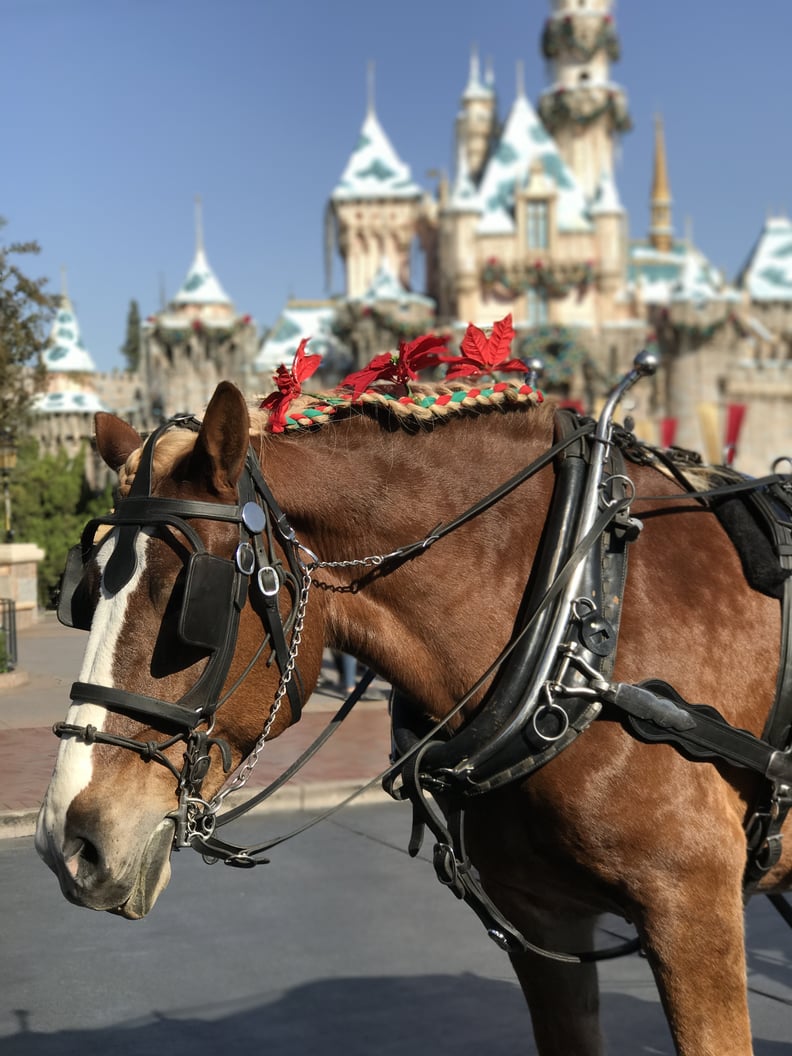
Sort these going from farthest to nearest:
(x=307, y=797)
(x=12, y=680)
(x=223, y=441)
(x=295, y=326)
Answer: (x=295, y=326), (x=12, y=680), (x=307, y=797), (x=223, y=441)

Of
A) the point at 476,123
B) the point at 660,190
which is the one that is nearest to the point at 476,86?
the point at 476,123

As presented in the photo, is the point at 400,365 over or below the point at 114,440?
over

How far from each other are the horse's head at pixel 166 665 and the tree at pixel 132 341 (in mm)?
72171

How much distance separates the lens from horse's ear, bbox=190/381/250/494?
7.14 feet

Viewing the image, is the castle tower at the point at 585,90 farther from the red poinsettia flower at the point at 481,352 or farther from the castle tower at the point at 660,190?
the red poinsettia flower at the point at 481,352

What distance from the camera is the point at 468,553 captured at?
2.53 m

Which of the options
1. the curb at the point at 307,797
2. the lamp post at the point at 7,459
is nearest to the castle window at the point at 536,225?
the lamp post at the point at 7,459

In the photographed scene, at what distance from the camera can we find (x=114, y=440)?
256cm

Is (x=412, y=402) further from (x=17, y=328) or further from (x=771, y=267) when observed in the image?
(x=771, y=267)

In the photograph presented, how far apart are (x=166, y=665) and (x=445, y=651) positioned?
577mm


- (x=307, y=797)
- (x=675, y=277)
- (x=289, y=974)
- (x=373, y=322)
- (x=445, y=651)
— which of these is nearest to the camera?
(x=445, y=651)

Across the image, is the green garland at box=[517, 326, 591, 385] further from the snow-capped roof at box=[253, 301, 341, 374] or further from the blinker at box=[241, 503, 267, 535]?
the blinker at box=[241, 503, 267, 535]

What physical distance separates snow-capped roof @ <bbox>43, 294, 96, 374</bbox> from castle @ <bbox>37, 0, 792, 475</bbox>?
5.99 metres

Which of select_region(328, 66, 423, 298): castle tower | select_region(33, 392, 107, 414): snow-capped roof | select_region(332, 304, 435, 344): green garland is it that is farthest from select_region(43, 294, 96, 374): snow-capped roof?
select_region(328, 66, 423, 298): castle tower
